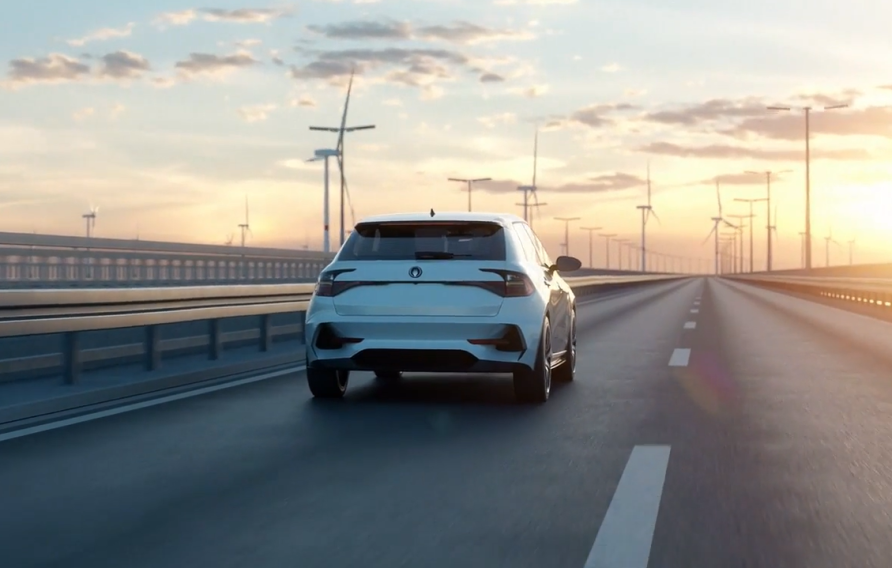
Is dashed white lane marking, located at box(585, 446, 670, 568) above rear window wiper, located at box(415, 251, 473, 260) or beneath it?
beneath

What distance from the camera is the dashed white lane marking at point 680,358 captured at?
14.1 meters

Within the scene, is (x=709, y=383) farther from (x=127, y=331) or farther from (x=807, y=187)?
(x=807, y=187)

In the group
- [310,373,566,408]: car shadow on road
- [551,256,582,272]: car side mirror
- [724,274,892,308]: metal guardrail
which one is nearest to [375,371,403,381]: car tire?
[310,373,566,408]: car shadow on road

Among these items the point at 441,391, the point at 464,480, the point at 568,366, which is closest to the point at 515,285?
the point at 441,391

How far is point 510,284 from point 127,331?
5.53 meters

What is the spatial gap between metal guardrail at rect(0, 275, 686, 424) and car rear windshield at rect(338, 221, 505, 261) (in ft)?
6.86

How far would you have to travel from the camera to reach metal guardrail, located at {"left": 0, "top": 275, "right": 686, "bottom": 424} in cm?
912

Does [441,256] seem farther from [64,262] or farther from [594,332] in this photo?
[64,262]

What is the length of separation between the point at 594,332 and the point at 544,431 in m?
12.6

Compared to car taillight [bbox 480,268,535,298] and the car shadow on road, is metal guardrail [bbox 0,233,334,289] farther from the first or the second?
car taillight [bbox 480,268,535,298]

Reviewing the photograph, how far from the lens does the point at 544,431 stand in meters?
8.45

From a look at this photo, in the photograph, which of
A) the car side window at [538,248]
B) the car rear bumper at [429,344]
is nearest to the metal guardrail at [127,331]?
the car rear bumper at [429,344]

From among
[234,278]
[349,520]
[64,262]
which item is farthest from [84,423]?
[234,278]

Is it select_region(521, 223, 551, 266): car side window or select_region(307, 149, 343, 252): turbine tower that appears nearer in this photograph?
select_region(521, 223, 551, 266): car side window
